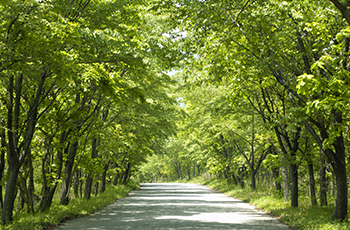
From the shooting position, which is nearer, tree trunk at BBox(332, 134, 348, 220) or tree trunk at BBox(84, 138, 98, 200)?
tree trunk at BBox(332, 134, 348, 220)

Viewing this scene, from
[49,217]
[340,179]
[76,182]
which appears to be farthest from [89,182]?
[340,179]

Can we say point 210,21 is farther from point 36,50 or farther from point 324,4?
point 36,50

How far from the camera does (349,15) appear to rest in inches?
236

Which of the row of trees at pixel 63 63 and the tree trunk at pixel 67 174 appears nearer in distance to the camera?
the row of trees at pixel 63 63

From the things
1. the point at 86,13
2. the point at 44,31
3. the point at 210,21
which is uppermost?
the point at 86,13

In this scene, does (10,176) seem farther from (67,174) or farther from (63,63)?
(67,174)

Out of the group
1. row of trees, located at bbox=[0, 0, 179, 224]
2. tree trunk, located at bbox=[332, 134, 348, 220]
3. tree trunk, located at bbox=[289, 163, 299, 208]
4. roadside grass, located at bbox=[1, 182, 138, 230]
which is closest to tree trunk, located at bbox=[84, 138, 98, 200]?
row of trees, located at bbox=[0, 0, 179, 224]

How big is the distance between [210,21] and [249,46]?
291 cm

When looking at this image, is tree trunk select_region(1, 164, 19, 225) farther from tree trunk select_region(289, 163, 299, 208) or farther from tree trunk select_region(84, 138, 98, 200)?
tree trunk select_region(289, 163, 299, 208)

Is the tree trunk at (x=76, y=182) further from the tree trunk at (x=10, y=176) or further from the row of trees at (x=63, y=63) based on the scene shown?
the tree trunk at (x=10, y=176)

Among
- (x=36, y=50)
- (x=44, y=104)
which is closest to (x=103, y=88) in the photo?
(x=36, y=50)

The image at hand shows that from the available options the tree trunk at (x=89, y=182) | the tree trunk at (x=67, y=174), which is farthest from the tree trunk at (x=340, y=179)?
the tree trunk at (x=89, y=182)

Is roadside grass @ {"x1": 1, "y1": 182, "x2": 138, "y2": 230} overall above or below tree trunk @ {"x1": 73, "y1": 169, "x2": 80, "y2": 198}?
below

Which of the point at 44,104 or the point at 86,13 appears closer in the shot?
the point at 86,13
